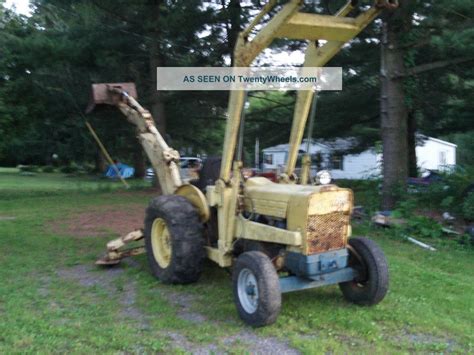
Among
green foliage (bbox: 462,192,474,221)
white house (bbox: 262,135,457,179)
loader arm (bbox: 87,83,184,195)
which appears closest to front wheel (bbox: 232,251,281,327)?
loader arm (bbox: 87,83,184,195)

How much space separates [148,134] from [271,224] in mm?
2750

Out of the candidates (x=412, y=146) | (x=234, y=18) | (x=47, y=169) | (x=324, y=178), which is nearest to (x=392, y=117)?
(x=234, y=18)

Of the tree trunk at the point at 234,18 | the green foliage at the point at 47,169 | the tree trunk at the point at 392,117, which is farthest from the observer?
the green foliage at the point at 47,169

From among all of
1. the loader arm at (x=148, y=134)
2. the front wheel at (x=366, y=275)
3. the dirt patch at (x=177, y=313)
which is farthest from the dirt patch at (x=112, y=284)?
the front wheel at (x=366, y=275)

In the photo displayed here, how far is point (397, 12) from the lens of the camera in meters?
10.8

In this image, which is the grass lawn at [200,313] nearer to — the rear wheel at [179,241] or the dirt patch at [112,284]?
the dirt patch at [112,284]

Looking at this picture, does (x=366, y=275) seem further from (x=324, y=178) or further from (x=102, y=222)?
(x=102, y=222)

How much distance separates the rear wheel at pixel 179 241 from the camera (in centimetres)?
588

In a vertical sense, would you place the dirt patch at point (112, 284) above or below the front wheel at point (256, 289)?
below

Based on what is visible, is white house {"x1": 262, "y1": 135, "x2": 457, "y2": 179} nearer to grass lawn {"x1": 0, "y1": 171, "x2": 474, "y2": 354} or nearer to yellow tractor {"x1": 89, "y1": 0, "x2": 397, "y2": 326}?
grass lawn {"x1": 0, "y1": 171, "x2": 474, "y2": 354}

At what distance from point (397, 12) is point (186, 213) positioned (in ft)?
23.5

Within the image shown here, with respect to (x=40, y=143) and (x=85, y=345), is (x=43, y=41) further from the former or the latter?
(x=40, y=143)

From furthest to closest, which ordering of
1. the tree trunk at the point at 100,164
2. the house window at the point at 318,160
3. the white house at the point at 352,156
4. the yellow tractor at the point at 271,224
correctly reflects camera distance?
the tree trunk at the point at 100,164
the house window at the point at 318,160
the white house at the point at 352,156
the yellow tractor at the point at 271,224

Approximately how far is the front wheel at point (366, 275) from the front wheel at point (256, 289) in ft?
3.60
